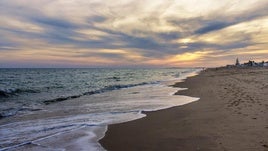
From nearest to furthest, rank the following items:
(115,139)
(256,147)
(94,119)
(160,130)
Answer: (256,147) < (115,139) < (160,130) < (94,119)

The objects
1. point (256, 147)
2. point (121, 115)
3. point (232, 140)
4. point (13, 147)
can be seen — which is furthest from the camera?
point (121, 115)

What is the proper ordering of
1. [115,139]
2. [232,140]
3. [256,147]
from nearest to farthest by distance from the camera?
[256,147] → [232,140] → [115,139]

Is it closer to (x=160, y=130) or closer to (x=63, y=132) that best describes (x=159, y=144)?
(x=160, y=130)

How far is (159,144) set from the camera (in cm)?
623

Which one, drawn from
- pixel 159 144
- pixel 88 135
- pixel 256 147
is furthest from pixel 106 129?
pixel 256 147

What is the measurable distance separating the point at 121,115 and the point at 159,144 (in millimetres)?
4577

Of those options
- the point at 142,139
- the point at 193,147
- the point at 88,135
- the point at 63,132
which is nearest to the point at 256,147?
the point at 193,147

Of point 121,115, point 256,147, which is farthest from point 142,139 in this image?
point 121,115

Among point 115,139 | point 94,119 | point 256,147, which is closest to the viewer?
point 256,147

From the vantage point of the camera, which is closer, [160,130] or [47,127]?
[160,130]

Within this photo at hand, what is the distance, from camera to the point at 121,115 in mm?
10664

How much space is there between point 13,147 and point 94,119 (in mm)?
3742

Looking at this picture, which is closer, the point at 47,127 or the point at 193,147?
the point at 193,147

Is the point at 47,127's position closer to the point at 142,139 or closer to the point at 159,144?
the point at 142,139
